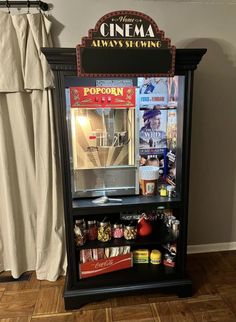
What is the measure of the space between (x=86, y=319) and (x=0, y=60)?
170 centimetres

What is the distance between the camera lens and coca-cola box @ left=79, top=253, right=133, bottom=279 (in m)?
1.65

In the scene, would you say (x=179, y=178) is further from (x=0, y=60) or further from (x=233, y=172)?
(x=0, y=60)

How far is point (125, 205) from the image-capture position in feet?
5.02

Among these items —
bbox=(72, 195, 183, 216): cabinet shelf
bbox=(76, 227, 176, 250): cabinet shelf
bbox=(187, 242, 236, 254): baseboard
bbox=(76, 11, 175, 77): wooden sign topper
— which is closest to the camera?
bbox=(76, 11, 175, 77): wooden sign topper

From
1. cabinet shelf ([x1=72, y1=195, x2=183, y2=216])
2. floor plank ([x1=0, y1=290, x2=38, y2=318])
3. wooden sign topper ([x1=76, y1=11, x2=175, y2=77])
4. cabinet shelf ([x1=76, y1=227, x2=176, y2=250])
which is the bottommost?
floor plank ([x1=0, y1=290, x2=38, y2=318])

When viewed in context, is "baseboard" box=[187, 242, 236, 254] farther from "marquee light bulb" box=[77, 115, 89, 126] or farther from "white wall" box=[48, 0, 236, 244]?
"marquee light bulb" box=[77, 115, 89, 126]

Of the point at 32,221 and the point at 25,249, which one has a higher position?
the point at 32,221

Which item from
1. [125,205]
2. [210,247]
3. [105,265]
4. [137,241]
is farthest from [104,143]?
[210,247]

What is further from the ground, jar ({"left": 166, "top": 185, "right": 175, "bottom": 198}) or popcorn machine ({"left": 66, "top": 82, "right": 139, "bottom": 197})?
popcorn machine ({"left": 66, "top": 82, "right": 139, "bottom": 197})

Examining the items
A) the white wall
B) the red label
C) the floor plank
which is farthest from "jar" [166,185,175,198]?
the floor plank

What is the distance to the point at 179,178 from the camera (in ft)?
5.18

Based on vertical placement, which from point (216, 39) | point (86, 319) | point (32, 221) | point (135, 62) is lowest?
point (86, 319)

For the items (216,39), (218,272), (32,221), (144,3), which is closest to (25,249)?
(32,221)

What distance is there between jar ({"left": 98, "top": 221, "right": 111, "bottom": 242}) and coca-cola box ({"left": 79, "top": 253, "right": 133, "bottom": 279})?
0.52 feet
